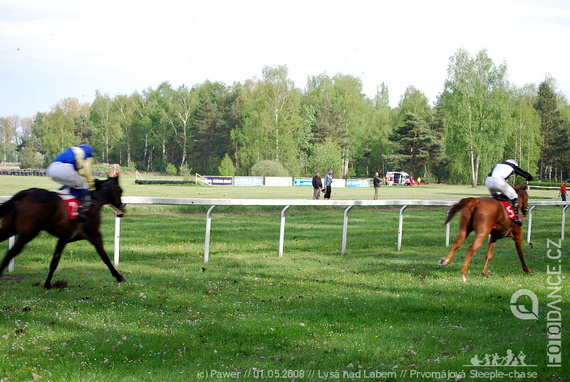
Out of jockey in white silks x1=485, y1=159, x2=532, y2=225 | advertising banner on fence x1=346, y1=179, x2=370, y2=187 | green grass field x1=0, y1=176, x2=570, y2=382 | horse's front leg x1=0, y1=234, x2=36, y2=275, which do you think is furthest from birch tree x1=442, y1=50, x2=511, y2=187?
horse's front leg x1=0, y1=234, x2=36, y2=275

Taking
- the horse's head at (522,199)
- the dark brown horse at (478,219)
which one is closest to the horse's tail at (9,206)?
the dark brown horse at (478,219)

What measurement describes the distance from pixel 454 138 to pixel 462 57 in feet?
31.4

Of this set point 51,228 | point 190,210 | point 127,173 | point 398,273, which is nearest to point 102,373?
point 51,228

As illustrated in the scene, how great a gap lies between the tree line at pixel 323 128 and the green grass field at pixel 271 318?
194ft

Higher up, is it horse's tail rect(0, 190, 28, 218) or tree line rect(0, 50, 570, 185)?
tree line rect(0, 50, 570, 185)

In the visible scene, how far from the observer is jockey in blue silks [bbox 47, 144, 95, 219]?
816cm

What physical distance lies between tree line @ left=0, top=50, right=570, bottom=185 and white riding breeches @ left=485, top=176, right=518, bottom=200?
2336 inches

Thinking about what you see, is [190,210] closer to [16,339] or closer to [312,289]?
[312,289]

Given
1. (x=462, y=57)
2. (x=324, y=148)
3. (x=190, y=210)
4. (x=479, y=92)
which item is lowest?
(x=190, y=210)

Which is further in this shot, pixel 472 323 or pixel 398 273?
pixel 398 273

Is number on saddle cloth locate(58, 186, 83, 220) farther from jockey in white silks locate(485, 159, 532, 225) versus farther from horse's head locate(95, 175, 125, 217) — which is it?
jockey in white silks locate(485, 159, 532, 225)

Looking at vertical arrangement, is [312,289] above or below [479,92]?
below

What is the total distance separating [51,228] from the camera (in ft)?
25.4

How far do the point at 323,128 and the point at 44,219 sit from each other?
78981 millimetres
